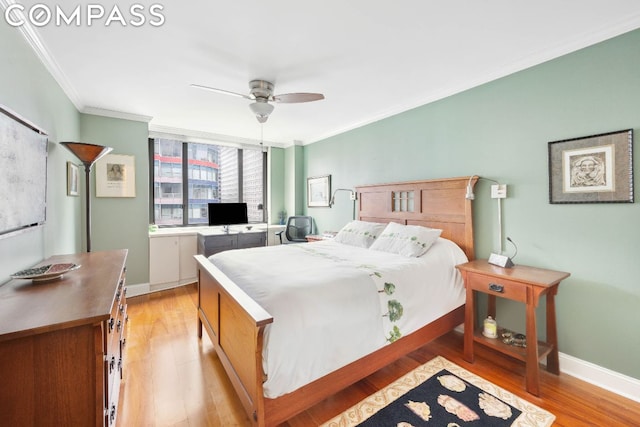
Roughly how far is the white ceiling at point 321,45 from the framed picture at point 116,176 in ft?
2.48

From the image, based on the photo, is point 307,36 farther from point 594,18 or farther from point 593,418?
point 593,418

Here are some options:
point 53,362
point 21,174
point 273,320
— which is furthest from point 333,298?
point 21,174

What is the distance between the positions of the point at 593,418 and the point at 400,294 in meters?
1.32

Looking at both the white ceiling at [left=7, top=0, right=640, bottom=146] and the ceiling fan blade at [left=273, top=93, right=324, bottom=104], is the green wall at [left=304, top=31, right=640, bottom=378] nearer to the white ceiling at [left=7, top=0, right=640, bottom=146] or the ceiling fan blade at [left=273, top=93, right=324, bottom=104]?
the white ceiling at [left=7, top=0, right=640, bottom=146]

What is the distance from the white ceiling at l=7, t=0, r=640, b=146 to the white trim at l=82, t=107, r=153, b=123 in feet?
0.74

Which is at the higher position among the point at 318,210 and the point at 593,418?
the point at 318,210

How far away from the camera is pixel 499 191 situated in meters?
2.46

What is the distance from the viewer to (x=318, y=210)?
4984 millimetres

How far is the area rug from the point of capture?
1630 millimetres

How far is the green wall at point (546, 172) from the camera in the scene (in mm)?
1869

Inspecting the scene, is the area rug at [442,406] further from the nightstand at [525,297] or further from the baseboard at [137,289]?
the baseboard at [137,289]

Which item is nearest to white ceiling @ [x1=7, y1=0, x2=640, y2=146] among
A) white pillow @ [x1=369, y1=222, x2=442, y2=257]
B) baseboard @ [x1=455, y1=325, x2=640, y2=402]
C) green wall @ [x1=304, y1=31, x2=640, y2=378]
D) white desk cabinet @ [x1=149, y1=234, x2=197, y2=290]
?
green wall @ [x1=304, y1=31, x2=640, y2=378]

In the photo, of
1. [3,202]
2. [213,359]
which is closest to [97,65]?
[3,202]

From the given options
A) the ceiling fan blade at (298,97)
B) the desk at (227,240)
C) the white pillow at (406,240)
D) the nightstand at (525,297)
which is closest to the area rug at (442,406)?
the nightstand at (525,297)
